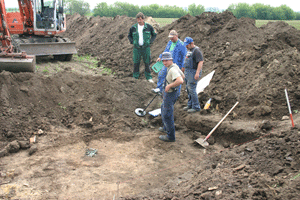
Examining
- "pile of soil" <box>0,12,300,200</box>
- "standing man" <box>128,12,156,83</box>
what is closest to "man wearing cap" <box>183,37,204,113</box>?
"pile of soil" <box>0,12,300,200</box>

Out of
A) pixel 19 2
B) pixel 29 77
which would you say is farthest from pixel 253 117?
pixel 19 2

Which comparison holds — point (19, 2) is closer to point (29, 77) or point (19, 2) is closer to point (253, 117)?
point (29, 77)

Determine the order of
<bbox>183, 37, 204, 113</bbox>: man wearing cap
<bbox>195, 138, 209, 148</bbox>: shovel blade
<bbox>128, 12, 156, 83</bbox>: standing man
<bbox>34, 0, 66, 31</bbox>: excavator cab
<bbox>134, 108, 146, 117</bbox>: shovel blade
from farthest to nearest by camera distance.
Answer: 1. <bbox>34, 0, 66, 31</bbox>: excavator cab
2. <bbox>128, 12, 156, 83</bbox>: standing man
3. <bbox>134, 108, 146, 117</bbox>: shovel blade
4. <bbox>183, 37, 204, 113</bbox>: man wearing cap
5. <bbox>195, 138, 209, 148</bbox>: shovel blade

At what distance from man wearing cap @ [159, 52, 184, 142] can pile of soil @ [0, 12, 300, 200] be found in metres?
0.37

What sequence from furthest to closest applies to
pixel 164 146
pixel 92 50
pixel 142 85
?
pixel 92 50 → pixel 142 85 → pixel 164 146

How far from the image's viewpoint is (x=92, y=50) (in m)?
14.1

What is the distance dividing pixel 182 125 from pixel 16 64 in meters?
4.97

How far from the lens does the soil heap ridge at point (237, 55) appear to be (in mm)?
6328

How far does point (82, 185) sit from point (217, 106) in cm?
425

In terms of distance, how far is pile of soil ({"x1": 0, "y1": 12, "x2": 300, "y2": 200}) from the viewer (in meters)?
3.76

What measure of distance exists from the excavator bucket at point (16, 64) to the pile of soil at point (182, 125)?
1.28ft

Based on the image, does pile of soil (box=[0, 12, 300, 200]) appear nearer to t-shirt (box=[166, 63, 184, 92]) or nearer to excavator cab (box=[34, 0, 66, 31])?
t-shirt (box=[166, 63, 184, 92])

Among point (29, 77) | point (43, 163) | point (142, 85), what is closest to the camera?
point (43, 163)

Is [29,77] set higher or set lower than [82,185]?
higher
